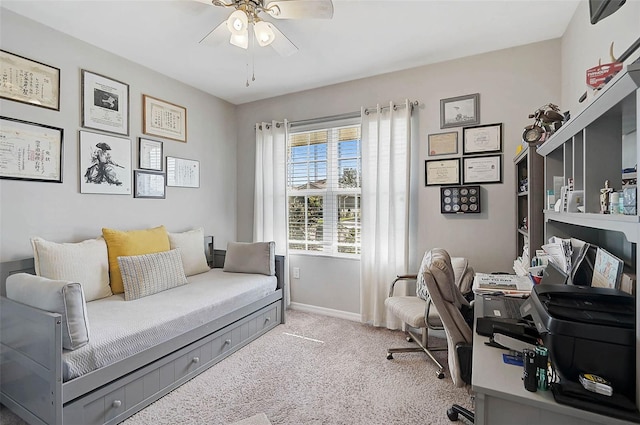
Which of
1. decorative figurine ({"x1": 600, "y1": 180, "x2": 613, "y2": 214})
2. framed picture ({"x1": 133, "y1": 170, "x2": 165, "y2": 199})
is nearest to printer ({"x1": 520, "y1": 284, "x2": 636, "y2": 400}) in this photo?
decorative figurine ({"x1": 600, "y1": 180, "x2": 613, "y2": 214})

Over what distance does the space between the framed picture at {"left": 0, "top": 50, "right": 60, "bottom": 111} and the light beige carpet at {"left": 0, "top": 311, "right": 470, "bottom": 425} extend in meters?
2.06

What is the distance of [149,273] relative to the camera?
8.17ft

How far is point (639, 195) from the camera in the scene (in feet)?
2.55

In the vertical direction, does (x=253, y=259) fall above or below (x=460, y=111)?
below

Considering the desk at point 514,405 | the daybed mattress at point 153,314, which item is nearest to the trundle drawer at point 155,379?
the daybed mattress at point 153,314

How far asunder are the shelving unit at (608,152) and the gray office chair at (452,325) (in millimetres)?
645

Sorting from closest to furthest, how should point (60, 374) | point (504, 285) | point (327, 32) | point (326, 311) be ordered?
point (60, 374), point (504, 285), point (327, 32), point (326, 311)

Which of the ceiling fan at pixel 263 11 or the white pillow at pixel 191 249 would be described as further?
the white pillow at pixel 191 249

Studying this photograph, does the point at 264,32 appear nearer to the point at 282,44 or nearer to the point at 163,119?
the point at 282,44

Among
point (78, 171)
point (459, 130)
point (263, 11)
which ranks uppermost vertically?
point (263, 11)

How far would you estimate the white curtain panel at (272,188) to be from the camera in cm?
368

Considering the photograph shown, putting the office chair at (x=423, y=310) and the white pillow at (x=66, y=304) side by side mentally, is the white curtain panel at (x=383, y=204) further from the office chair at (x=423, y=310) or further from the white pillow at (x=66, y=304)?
the white pillow at (x=66, y=304)

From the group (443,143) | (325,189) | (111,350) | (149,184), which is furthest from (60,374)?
(443,143)

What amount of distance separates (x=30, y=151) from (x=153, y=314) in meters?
1.50
